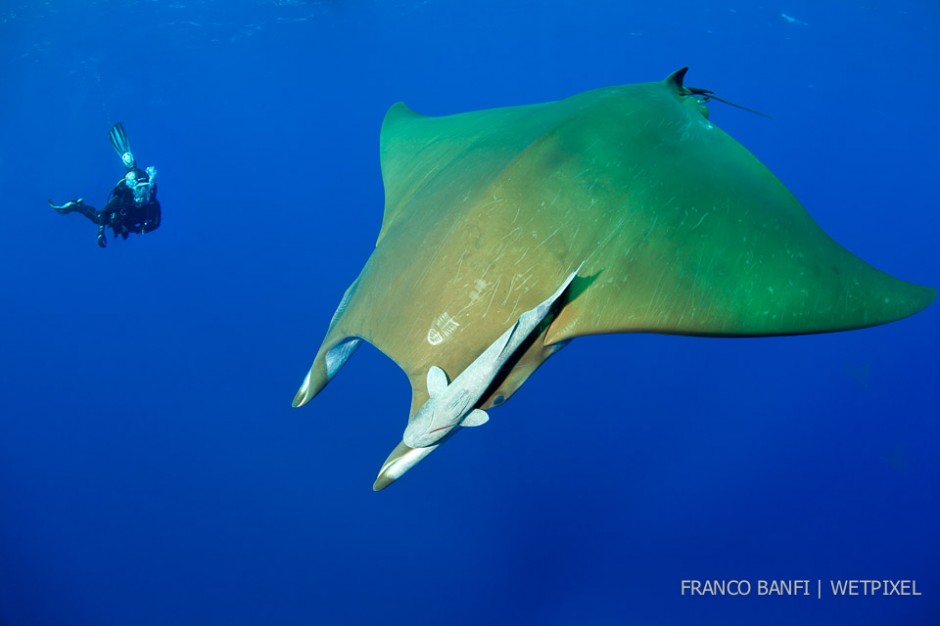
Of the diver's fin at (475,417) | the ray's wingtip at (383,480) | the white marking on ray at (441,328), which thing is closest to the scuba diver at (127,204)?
the white marking on ray at (441,328)

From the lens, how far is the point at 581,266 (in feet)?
7.22

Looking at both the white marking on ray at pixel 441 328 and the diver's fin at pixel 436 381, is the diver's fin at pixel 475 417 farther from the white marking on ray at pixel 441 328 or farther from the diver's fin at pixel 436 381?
the white marking on ray at pixel 441 328

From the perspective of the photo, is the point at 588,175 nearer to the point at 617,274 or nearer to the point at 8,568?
the point at 617,274

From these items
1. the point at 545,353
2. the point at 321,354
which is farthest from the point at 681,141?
the point at 321,354

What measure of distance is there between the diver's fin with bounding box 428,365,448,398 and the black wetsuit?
8.07 m

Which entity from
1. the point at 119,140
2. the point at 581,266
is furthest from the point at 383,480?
the point at 119,140

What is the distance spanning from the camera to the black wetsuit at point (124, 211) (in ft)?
26.5

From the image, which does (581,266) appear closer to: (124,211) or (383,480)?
(383,480)

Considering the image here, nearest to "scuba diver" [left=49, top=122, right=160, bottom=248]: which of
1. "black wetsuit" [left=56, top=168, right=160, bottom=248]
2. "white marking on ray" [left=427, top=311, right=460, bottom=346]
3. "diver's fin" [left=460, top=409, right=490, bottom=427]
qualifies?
"black wetsuit" [left=56, top=168, right=160, bottom=248]

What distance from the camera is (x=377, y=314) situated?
2.31 m

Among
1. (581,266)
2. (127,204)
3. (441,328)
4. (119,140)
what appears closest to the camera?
(441,328)

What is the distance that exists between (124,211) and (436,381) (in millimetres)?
8614

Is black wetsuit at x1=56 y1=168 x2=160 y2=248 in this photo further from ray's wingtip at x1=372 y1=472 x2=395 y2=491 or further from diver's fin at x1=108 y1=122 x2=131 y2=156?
ray's wingtip at x1=372 y1=472 x2=395 y2=491

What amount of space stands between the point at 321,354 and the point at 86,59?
539 inches
